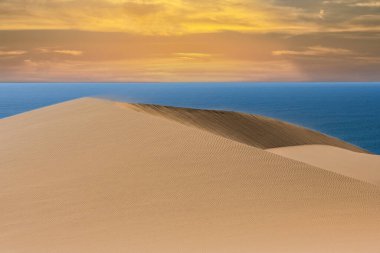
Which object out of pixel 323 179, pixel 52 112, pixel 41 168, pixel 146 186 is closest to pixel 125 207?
pixel 146 186

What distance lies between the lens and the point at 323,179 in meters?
15.2

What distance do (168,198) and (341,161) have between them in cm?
1282

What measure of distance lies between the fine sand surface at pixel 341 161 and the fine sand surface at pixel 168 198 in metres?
5.34

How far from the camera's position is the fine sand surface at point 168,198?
1095 centimetres

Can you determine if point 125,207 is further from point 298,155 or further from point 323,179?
point 298,155

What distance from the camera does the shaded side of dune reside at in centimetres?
3318

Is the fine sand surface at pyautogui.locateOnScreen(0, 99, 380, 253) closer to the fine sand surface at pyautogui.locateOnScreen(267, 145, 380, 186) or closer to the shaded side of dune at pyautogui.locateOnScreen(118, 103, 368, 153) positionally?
the fine sand surface at pyautogui.locateOnScreen(267, 145, 380, 186)

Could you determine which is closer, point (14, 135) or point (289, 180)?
point (289, 180)

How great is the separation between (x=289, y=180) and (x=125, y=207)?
495 cm

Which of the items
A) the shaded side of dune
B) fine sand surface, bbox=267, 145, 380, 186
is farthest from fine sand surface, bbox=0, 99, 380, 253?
the shaded side of dune

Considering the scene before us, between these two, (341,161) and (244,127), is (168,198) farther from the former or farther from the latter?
(244,127)

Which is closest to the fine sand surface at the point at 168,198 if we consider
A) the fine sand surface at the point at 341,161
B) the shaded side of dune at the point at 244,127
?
the fine sand surface at the point at 341,161

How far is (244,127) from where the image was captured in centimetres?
3688

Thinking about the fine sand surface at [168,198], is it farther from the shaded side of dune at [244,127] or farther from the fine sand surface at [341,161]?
the shaded side of dune at [244,127]
